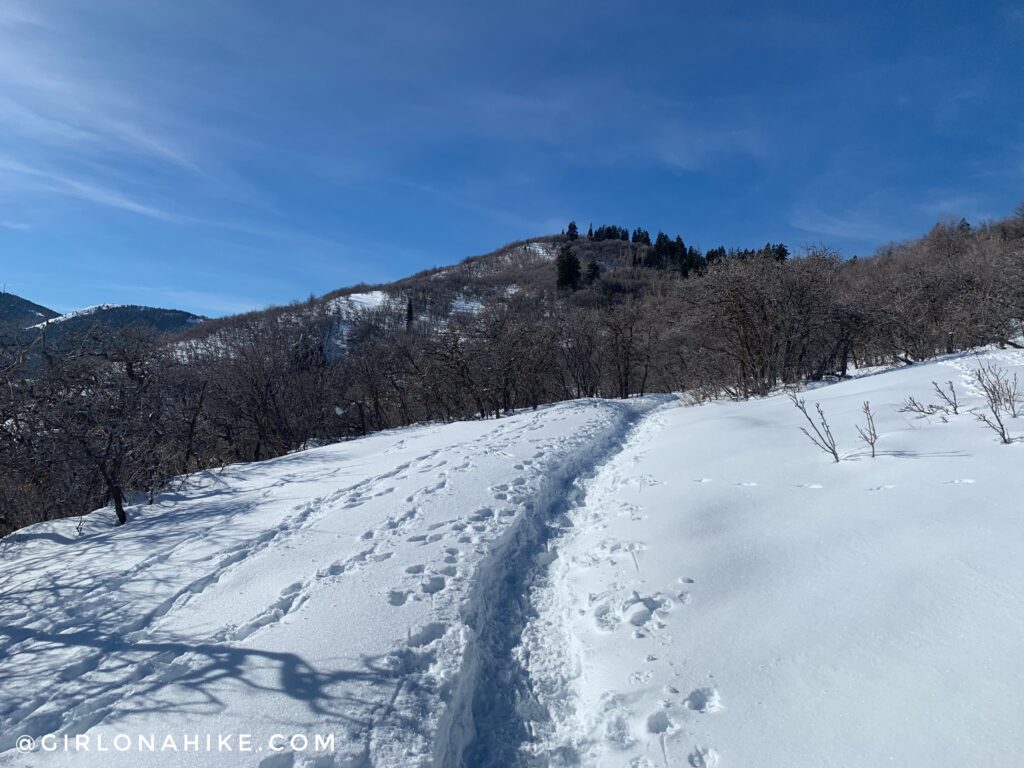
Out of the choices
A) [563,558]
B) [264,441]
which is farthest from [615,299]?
[563,558]

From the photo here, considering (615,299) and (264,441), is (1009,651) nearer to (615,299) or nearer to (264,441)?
(264,441)

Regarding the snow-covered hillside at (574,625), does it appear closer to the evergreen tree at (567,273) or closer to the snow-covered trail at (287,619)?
the snow-covered trail at (287,619)

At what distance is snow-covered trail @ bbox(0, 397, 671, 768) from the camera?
2.77 m

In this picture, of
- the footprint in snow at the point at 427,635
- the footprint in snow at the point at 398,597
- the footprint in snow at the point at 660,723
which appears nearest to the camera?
the footprint in snow at the point at 660,723

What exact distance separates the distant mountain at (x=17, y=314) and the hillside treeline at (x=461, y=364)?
1.05 ft

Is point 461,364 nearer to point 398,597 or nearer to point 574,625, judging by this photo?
point 398,597

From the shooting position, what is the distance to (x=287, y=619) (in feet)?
12.5

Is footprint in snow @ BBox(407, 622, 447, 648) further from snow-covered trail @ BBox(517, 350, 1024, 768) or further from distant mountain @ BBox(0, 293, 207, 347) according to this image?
distant mountain @ BBox(0, 293, 207, 347)

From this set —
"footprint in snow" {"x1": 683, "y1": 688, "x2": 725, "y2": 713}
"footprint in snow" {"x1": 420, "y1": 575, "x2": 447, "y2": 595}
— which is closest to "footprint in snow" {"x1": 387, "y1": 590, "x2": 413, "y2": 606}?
"footprint in snow" {"x1": 420, "y1": 575, "x2": 447, "y2": 595}

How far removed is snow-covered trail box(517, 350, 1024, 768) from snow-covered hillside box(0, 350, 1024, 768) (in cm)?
2

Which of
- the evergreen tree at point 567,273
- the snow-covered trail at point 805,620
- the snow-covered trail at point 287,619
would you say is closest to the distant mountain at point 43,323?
the snow-covered trail at point 287,619

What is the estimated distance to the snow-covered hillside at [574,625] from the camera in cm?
235

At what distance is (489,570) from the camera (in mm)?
4586

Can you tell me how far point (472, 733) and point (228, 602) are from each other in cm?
269
